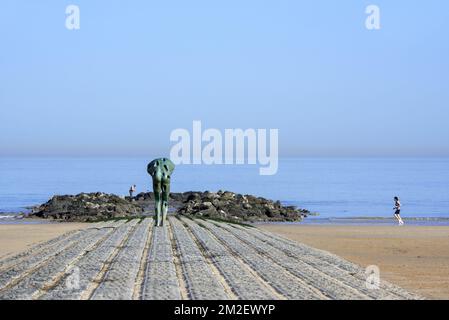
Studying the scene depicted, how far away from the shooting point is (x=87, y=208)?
51938 mm

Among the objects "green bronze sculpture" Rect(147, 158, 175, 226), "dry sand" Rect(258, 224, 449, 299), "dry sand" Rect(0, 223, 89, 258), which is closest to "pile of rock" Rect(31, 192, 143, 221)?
"dry sand" Rect(0, 223, 89, 258)

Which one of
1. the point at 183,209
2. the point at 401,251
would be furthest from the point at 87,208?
the point at 401,251

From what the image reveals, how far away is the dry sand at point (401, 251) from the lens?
683 inches

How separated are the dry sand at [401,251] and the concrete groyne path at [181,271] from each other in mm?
1075

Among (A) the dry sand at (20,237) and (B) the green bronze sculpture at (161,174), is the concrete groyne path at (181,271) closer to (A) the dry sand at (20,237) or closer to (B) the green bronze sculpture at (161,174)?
(A) the dry sand at (20,237)

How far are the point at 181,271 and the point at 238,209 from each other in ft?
115

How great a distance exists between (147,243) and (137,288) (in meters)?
8.99

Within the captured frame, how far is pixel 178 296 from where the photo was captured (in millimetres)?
13367

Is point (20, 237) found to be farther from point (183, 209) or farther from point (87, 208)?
point (183, 209)

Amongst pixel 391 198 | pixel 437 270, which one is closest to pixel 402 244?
pixel 437 270

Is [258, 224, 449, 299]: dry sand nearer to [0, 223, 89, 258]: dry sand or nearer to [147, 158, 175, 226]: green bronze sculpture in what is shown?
[147, 158, 175, 226]: green bronze sculpture

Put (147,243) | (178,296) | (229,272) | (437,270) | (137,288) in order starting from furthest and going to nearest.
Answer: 1. (147,243)
2. (437,270)
3. (229,272)
4. (137,288)
5. (178,296)

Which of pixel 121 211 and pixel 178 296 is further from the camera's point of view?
pixel 121 211
